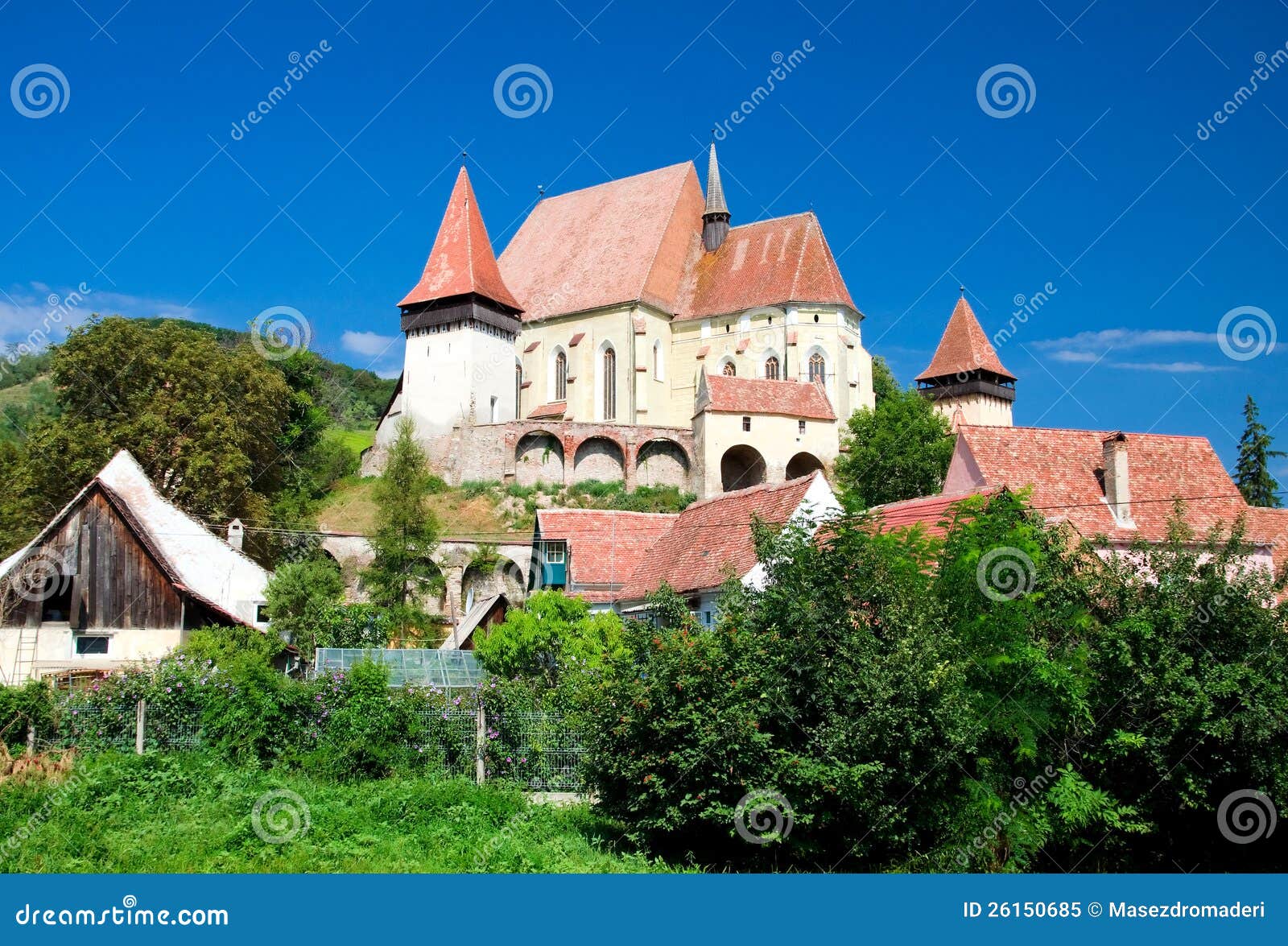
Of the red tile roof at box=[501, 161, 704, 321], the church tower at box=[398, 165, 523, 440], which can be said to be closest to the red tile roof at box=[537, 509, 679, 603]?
the church tower at box=[398, 165, 523, 440]

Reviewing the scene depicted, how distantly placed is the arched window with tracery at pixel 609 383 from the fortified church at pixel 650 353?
6 centimetres

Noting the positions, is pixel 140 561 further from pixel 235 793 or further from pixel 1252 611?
pixel 1252 611

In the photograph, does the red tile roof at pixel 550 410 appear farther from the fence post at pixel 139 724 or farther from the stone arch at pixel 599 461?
the fence post at pixel 139 724

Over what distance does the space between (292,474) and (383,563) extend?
14.6 metres

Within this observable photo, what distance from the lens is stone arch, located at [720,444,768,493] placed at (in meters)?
53.2

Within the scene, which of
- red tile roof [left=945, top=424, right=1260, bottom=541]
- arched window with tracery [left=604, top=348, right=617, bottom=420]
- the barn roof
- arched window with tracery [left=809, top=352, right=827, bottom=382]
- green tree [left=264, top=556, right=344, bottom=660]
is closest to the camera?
red tile roof [left=945, top=424, right=1260, bottom=541]

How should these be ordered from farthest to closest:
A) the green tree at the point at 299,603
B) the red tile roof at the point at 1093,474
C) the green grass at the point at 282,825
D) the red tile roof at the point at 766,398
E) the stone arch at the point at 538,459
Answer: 1. the stone arch at the point at 538,459
2. the red tile roof at the point at 766,398
3. the green tree at the point at 299,603
4. the red tile roof at the point at 1093,474
5. the green grass at the point at 282,825

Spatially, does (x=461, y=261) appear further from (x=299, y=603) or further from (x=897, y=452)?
(x=299, y=603)

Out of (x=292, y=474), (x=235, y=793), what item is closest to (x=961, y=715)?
(x=235, y=793)

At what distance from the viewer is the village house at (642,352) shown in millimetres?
53812

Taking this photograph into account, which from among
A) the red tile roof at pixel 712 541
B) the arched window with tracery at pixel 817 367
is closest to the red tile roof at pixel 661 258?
the arched window with tracery at pixel 817 367

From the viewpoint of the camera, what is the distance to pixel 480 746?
18016 mm

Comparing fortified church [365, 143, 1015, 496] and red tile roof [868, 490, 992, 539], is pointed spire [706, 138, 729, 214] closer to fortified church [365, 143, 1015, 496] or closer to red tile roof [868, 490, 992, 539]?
fortified church [365, 143, 1015, 496]

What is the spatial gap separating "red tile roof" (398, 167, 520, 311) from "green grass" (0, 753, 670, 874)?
139ft
